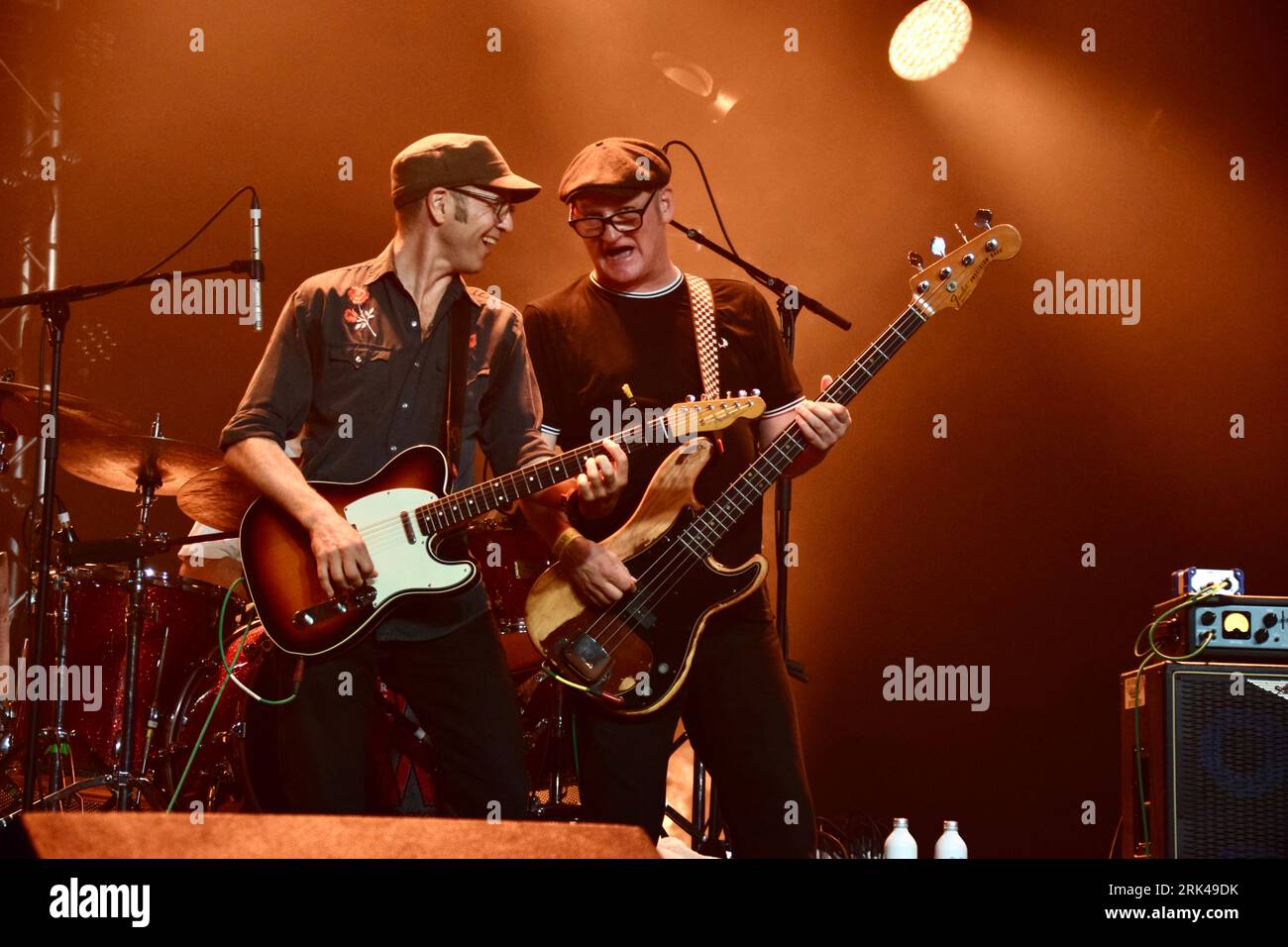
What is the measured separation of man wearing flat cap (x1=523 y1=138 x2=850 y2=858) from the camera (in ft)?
10.7

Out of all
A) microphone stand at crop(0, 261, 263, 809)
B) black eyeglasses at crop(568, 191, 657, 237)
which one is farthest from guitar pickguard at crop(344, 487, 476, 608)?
microphone stand at crop(0, 261, 263, 809)

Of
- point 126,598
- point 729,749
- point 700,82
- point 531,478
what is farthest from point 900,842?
point 700,82

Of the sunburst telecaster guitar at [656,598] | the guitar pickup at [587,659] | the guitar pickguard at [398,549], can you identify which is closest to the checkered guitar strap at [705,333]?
the sunburst telecaster guitar at [656,598]

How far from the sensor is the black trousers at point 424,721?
287 centimetres

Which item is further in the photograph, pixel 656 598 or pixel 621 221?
pixel 621 221

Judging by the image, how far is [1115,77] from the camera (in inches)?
233

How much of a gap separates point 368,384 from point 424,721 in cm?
A: 86

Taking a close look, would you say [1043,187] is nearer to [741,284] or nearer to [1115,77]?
[1115,77]

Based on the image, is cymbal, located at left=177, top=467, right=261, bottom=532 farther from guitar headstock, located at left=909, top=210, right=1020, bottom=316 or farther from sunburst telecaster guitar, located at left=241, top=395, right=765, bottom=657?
guitar headstock, located at left=909, top=210, right=1020, bottom=316

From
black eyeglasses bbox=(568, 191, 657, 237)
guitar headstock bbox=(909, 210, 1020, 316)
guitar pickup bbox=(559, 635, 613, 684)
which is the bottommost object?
guitar pickup bbox=(559, 635, 613, 684)

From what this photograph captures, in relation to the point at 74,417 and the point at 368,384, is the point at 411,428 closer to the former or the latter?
the point at 368,384

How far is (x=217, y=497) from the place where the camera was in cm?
433

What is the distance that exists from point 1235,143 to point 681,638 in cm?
419
